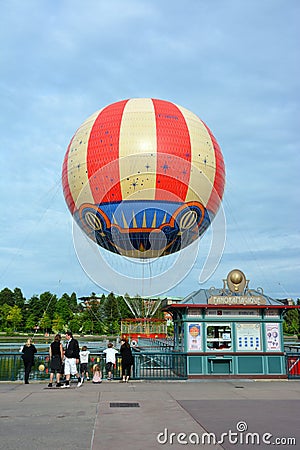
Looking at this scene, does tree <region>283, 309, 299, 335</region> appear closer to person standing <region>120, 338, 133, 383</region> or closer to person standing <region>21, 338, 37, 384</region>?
person standing <region>120, 338, 133, 383</region>

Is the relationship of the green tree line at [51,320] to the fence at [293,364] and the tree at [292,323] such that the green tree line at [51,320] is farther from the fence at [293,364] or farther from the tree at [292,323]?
the fence at [293,364]

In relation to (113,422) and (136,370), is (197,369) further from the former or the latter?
(113,422)

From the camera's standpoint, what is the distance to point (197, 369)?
1620 centimetres

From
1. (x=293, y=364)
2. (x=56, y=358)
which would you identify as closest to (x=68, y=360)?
(x=56, y=358)

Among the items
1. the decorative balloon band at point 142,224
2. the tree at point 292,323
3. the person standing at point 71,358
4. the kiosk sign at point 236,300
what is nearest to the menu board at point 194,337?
the kiosk sign at point 236,300

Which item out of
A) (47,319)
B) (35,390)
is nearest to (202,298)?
(35,390)

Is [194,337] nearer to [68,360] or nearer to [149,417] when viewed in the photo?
[68,360]

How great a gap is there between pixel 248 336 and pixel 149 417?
27.3ft

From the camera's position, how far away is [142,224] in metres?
23.5

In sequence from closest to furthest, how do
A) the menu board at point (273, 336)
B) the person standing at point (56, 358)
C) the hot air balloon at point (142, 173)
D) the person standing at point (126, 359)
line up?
1. the person standing at point (56, 358)
2. the person standing at point (126, 359)
3. the menu board at point (273, 336)
4. the hot air balloon at point (142, 173)

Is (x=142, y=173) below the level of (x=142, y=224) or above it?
above

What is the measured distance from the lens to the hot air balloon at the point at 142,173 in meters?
22.1

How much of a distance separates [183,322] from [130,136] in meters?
9.38

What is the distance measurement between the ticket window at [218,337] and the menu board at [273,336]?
1.33 m
